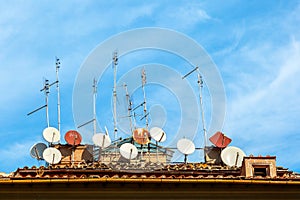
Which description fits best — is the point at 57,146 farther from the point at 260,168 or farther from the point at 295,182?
the point at 295,182

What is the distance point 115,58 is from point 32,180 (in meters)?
17.4

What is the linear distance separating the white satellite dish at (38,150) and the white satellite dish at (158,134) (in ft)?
18.6

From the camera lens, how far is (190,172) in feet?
113

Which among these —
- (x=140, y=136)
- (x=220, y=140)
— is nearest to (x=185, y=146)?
(x=140, y=136)

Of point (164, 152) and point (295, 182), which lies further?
point (164, 152)

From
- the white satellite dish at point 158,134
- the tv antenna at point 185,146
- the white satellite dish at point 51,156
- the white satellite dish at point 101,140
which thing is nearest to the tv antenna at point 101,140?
the white satellite dish at point 101,140

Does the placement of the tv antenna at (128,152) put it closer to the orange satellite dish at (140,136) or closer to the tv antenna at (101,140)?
the tv antenna at (101,140)

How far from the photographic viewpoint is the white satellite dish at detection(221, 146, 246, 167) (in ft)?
119

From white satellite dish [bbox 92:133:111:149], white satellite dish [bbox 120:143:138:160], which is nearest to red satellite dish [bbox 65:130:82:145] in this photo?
white satellite dish [bbox 92:133:111:149]

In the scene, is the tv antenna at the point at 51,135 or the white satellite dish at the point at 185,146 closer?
the white satellite dish at the point at 185,146

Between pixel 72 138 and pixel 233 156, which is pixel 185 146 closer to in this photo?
pixel 233 156

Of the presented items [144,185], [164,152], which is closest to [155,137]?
[164,152]

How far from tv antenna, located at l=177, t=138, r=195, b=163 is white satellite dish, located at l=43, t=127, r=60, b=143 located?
22.1ft

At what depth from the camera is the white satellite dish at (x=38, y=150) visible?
130ft
